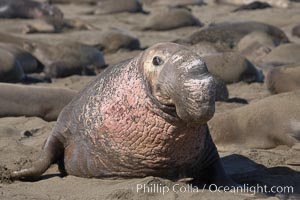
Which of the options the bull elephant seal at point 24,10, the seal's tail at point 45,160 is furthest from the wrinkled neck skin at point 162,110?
the bull elephant seal at point 24,10

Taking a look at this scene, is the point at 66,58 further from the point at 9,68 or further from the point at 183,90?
the point at 183,90

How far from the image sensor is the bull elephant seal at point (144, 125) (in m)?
4.04

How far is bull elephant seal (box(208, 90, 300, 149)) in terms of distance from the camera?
597 centimetres

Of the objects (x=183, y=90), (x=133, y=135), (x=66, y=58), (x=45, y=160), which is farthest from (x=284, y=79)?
(x=183, y=90)

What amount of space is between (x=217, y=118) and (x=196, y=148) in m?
1.76

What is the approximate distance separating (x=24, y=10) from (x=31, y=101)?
787 centimetres

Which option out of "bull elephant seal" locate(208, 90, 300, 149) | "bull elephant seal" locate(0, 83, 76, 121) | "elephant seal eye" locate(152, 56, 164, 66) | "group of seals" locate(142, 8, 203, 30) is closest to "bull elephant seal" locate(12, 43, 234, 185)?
"elephant seal eye" locate(152, 56, 164, 66)

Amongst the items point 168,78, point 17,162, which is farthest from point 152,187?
point 17,162

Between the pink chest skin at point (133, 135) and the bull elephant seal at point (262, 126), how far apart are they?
152 cm

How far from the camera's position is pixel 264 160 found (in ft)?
17.7

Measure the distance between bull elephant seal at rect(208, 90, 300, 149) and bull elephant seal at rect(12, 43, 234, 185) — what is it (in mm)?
1319

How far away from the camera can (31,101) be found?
6.78 m

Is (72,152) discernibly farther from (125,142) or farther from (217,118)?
(217,118)

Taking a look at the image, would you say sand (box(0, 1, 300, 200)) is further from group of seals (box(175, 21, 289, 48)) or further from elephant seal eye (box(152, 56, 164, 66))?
group of seals (box(175, 21, 289, 48))
